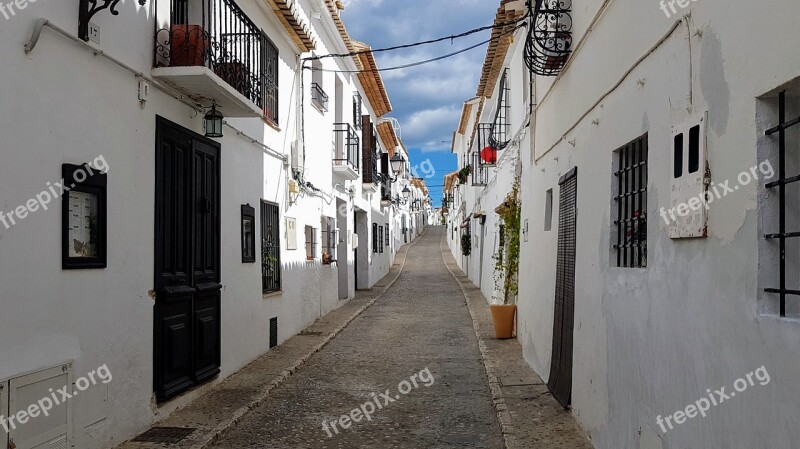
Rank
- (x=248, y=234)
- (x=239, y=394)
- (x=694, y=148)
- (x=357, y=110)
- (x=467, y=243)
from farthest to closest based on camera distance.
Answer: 1. (x=467, y=243)
2. (x=357, y=110)
3. (x=248, y=234)
4. (x=239, y=394)
5. (x=694, y=148)

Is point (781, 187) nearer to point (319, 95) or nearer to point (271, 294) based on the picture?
point (271, 294)

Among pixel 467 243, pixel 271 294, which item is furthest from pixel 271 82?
pixel 467 243

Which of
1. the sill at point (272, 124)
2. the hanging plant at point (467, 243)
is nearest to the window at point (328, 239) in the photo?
the sill at point (272, 124)

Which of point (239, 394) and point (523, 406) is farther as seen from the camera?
point (239, 394)

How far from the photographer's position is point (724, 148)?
10.6ft

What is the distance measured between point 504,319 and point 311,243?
173 inches

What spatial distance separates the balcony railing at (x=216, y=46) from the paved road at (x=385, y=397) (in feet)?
11.8

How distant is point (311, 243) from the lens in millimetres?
13836

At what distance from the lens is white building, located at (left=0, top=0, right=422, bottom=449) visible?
14.7ft

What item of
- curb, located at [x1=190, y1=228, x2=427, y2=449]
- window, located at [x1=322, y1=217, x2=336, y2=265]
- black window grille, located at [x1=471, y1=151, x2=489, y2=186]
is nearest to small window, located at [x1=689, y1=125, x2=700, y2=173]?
curb, located at [x1=190, y1=228, x2=427, y2=449]

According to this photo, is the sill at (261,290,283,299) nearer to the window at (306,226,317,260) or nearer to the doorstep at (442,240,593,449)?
the window at (306,226,317,260)

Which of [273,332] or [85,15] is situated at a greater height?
[85,15]

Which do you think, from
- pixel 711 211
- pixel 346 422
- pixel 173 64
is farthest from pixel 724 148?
pixel 173 64

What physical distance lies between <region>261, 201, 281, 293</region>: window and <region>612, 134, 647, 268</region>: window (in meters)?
6.11
